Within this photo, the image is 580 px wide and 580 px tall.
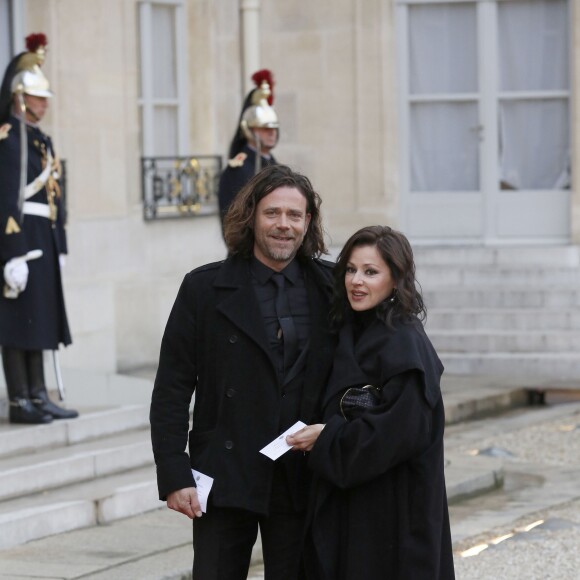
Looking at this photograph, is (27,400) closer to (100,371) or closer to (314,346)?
(100,371)

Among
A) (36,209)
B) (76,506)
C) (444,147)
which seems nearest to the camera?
(76,506)

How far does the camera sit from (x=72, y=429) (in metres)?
8.43

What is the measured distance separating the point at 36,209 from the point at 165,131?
4.33m

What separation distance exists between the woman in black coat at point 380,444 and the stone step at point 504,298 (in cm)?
917

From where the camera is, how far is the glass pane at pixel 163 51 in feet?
41.1

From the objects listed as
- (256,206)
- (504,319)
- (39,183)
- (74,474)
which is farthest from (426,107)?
(256,206)

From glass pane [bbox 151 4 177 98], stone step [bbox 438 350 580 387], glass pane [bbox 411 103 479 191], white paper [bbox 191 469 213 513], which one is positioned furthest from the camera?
glass pane [bbox 411 103 479 191]

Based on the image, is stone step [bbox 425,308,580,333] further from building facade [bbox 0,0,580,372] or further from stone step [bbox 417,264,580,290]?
building facade [bbox 0,0,580,372]

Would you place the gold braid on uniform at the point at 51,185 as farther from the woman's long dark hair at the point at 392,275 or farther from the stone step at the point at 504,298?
the stone step at the point at 504,298

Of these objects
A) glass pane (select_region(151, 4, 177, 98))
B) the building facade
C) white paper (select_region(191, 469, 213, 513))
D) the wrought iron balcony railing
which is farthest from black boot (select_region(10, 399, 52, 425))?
the building facade

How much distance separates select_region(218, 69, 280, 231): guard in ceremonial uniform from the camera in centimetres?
1050

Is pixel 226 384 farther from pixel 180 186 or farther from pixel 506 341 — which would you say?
pixel 506 341

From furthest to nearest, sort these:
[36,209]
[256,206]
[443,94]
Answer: [443,94], [36,209], [256,206]

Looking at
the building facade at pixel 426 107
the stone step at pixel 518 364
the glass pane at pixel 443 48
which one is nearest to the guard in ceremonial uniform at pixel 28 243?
the building facade at pixel 426 107
